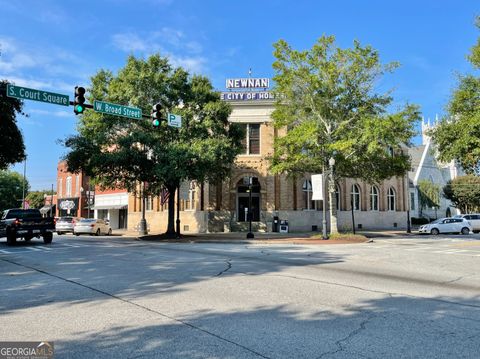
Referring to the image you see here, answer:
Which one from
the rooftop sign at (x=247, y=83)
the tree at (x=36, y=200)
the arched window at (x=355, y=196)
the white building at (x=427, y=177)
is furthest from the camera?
the tree at (x=36, y=200)

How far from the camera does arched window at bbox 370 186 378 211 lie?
149 ft

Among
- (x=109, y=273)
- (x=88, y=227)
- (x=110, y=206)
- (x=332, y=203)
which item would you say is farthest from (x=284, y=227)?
(x=109, y=273)

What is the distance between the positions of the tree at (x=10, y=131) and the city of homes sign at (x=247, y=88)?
18.1 metres

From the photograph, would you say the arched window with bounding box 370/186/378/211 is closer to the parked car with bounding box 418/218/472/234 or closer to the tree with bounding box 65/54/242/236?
the parked car with bounding box 418/218/472/234

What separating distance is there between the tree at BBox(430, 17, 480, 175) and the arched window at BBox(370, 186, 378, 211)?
20.8 metres

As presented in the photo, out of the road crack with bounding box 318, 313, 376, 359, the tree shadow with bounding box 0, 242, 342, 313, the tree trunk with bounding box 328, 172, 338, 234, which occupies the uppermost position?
the tree trunk with bounding box 328, 172, 338, 234

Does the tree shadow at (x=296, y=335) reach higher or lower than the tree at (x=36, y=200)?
lower

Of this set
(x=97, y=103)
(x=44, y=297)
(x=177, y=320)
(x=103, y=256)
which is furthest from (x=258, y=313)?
(x=97, y=103)

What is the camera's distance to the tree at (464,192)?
6175 cm

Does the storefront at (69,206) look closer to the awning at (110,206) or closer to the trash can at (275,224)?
the awning at (110,206)

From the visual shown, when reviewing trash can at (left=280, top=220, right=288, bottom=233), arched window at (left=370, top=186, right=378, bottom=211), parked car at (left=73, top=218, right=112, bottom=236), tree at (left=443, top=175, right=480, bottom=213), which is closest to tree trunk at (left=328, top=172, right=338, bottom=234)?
trash can at (left=280, top=220, right=288, bottom=233)

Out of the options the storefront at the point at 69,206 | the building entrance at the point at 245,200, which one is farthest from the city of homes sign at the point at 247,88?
the storefront at the point at 69,206

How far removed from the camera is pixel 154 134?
2712cm

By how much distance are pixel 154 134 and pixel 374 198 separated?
27.4 metres
